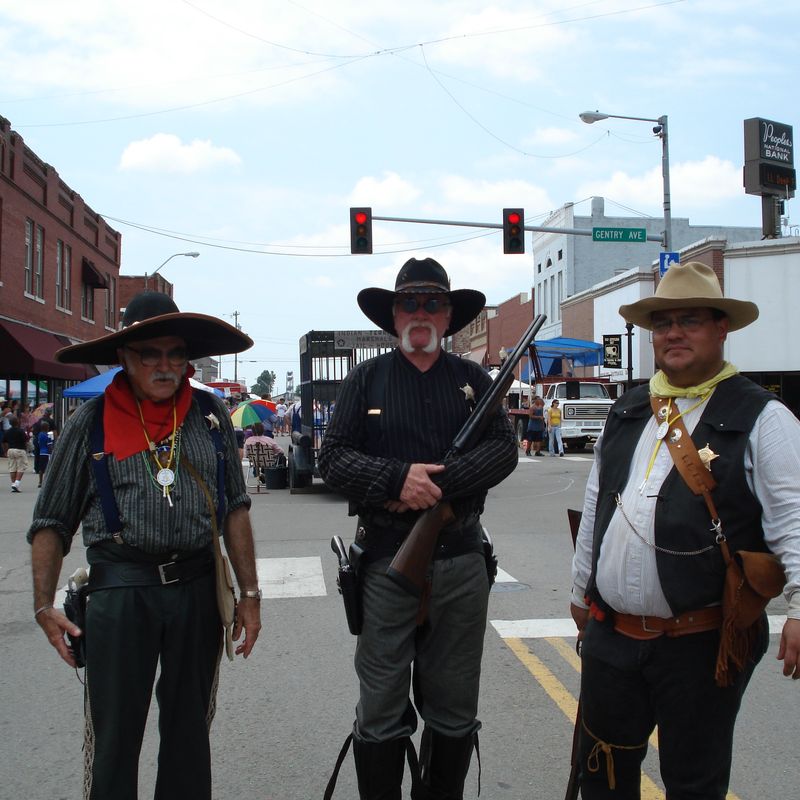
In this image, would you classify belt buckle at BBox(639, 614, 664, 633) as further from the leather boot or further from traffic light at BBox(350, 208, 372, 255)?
traffic light at BBox(350, 208, 372, 255)

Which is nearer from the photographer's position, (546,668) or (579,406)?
(546,668)

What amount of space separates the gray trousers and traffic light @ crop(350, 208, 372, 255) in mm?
16817

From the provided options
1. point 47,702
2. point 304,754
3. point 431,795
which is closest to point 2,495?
point 47,702

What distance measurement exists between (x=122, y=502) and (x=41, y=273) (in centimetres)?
2795

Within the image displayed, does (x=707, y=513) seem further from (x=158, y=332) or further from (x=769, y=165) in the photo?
(x=769, y=165)

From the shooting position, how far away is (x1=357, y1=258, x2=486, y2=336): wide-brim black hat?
10.8 feet

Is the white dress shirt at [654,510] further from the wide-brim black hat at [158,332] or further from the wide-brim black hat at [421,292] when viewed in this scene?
the wide-brim black hat at [158,332]

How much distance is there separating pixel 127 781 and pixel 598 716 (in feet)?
5.10

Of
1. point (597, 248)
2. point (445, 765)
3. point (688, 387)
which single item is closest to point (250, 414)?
point (445, 765)

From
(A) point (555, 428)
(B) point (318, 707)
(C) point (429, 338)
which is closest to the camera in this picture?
(C) point (429, 338)

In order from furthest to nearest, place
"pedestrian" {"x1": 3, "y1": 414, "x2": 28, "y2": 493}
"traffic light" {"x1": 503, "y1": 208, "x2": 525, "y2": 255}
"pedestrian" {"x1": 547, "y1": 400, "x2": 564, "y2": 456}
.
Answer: "pedestrian" {"x1": 547, "y1": 400, "x2": 564, "y2": 456}
"traffic light" {"x1": 503, "y1": 208, "x2": 525, "y2": 255}
"pedestrian" {"x1": 3, "y1": 414, "x2": 28, "y2": 493}

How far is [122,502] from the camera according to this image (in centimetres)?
284

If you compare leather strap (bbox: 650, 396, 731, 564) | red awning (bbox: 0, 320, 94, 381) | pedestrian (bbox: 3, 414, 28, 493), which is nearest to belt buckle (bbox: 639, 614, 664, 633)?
leather strap (bbox: 650, 396, 731, 564)

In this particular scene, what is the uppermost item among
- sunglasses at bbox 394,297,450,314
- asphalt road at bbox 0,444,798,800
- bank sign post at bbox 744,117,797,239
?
bank sign post at bbox 744,117,797,239
